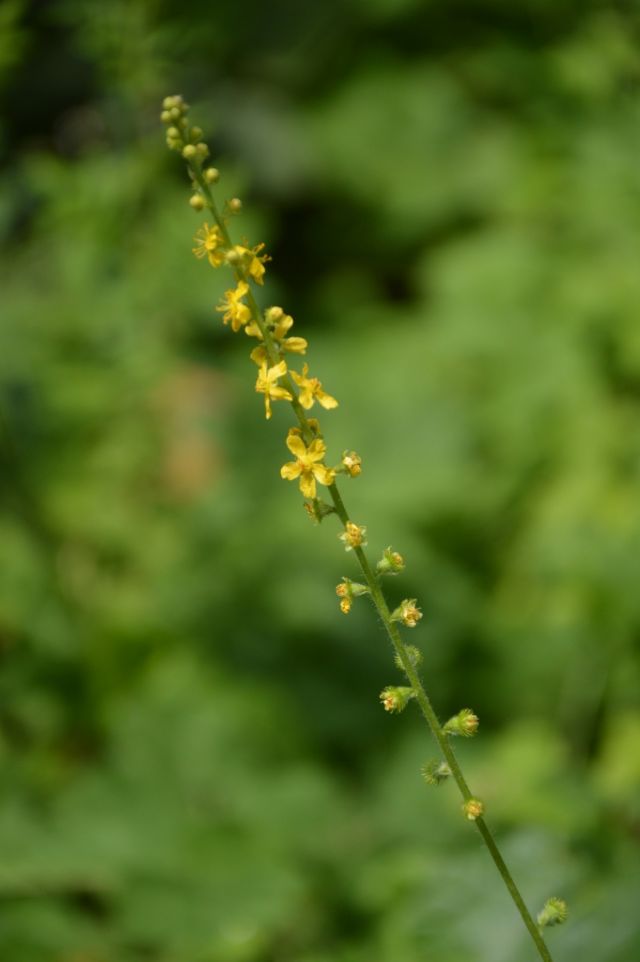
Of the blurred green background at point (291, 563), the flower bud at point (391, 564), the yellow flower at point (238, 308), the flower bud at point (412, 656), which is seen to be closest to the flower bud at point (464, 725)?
the flower bud at point (412, 656)

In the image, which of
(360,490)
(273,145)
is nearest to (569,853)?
(360,490)

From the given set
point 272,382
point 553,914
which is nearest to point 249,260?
point 272,382

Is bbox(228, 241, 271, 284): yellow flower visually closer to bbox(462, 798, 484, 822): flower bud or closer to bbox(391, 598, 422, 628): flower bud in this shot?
bbox(391, 598, 422, 628): flower bud

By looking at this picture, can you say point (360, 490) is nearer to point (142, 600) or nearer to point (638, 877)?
point (142, 600)

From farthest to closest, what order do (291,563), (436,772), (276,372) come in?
1. (291,563)
2. (436,772)
3. (276,372)

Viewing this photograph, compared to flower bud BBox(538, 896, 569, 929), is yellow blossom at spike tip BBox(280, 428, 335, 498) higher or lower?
higher

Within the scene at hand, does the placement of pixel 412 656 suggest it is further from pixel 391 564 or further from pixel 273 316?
Result: pixel 273 316

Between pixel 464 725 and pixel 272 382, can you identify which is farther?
pixel 464 725

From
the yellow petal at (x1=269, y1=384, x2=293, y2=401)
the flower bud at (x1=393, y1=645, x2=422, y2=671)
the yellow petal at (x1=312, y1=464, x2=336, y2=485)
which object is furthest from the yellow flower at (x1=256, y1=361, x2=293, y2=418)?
the flower bud at (x1=393, y1=645, x2=422, y2=671)
